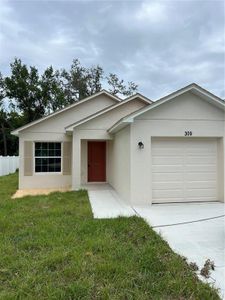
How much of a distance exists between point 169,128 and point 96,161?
696cm

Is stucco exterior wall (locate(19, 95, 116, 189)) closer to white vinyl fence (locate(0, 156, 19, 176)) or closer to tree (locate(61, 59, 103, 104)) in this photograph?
white vinyl fence (locate(0, 156, 19, 176))

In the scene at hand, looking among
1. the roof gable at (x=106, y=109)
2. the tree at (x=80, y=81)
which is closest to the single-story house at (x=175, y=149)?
the roof gable at (x=106, y=109)

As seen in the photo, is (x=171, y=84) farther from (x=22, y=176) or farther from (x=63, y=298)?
(x=63, y=298)

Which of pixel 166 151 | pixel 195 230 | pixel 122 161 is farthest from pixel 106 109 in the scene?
pixel 195 230

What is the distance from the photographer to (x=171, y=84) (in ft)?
72.0

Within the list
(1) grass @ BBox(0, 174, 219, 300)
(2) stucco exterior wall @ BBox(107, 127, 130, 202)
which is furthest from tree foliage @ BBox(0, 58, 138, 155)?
(1) grass @ BBox(0, 174, 219, 300)

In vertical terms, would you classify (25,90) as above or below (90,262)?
above

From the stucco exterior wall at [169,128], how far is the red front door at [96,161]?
6.47 m

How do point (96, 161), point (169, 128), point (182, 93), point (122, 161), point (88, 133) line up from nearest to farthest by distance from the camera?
point (182, 93) → point (169, 128) → point (122, 161) → point (88, 133) → point (96, 161)

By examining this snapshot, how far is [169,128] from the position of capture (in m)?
9.46

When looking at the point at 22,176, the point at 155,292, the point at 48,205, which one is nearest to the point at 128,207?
the point at 48,205

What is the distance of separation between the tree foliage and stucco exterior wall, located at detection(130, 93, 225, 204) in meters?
26.0

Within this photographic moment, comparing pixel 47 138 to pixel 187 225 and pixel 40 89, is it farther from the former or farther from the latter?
pixel 40 89

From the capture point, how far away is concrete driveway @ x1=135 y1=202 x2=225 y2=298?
478 centimetres
